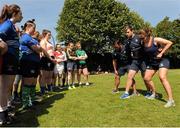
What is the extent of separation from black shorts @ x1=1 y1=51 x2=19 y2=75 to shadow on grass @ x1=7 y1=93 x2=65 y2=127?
1.13 m

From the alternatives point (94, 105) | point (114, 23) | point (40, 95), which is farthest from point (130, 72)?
point (114, 23)

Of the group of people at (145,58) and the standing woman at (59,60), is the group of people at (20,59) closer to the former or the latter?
the standing woman at (59,60)

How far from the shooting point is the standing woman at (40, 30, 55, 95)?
44.1 feet

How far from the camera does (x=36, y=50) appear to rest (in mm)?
10219

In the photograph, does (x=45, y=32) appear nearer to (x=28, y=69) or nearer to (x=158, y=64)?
(x=28, y=69)

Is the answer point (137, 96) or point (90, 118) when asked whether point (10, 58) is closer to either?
point (90, 118)

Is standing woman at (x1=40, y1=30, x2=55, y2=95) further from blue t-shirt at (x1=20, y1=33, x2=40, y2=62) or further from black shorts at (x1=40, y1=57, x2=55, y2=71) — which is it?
blue t-shirt at (x1=20, y1=33, x2=40, y2=62)

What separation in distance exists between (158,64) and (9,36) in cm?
516

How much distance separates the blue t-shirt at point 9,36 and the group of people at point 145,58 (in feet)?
15.5

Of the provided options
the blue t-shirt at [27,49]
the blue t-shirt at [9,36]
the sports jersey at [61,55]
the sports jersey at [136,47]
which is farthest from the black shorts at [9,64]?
the sports jersey at [61,55]

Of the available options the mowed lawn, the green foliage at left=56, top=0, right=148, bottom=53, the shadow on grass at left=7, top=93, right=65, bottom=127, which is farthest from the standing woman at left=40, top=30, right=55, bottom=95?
the green foliage at left=56, top=0, right=148, bottom=53

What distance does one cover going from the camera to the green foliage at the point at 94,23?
54.8m

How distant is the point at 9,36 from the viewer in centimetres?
833

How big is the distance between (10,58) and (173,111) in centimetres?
462
